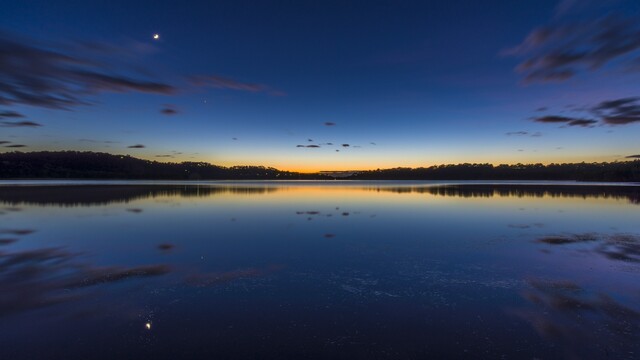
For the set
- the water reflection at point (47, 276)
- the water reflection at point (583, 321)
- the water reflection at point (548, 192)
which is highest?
the water reflection at point (548, 192)

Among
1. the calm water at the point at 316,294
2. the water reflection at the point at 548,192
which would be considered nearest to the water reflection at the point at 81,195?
the calm water at the point at 316,294

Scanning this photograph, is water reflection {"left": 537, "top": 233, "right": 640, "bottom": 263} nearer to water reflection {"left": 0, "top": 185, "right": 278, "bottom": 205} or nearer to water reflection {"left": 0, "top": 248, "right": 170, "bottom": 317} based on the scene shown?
water reflection {"left": 0, "top": 248, "right": 170, "bottom": 317}

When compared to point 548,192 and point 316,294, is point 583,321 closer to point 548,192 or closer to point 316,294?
point 316,294

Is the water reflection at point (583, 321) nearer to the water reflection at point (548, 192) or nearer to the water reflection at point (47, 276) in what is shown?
the water reflection at point (47, 276)

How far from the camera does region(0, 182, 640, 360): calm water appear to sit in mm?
5785

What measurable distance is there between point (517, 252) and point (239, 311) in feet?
33.1

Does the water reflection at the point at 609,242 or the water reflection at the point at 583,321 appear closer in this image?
the water reflection at the point at 583,321

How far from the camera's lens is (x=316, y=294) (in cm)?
816

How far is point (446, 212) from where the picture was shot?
984 inches

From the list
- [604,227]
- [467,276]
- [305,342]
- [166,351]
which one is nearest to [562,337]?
[467,276]

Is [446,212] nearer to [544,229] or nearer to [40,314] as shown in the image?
Answer: [544,229]

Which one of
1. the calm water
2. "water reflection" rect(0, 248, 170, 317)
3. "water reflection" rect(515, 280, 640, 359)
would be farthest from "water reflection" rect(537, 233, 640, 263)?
"water reflection" rect(0, 248, 170, 317)

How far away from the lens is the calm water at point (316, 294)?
579 centimetres

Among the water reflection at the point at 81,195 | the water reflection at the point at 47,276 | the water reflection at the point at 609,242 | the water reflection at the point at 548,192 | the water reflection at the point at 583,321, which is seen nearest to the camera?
the water reflection at the point at 583,321
